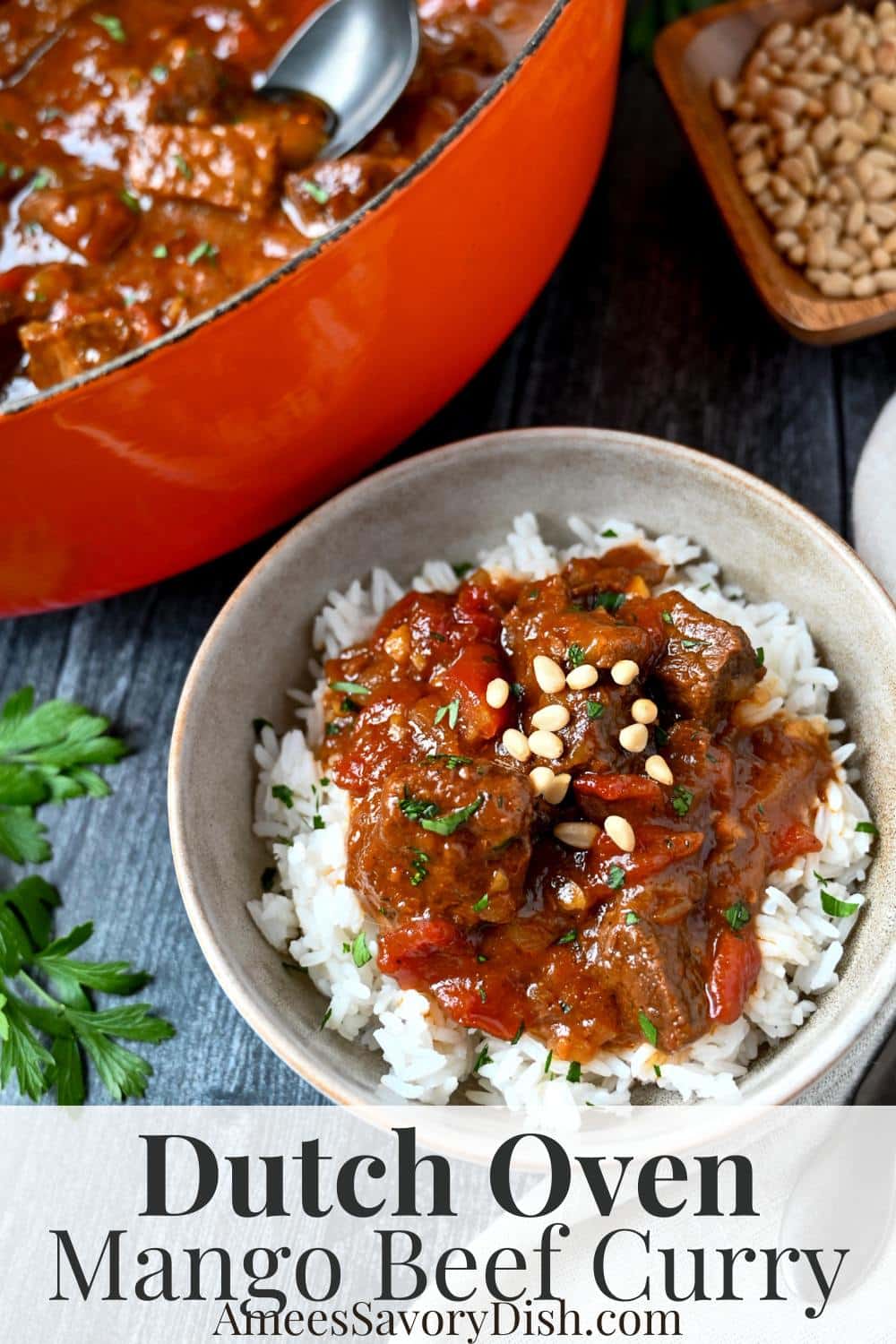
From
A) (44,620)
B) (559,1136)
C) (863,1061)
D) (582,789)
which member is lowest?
(863,1061)

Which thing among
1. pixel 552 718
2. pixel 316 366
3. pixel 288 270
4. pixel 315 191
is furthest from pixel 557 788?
pixel 315 191

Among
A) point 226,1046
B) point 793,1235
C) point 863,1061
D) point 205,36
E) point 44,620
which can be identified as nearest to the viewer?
point 793,1235

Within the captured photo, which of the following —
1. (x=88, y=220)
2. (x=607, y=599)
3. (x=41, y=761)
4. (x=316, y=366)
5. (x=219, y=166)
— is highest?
(x=88, y=220)

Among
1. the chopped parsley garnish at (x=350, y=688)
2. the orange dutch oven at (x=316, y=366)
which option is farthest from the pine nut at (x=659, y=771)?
the orange dutch oven at (x=316, y=366)

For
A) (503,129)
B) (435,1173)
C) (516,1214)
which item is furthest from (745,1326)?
(503,129)

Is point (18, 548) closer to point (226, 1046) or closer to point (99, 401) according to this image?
point (99, 401)

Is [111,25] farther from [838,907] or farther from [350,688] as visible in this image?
[838,907]
